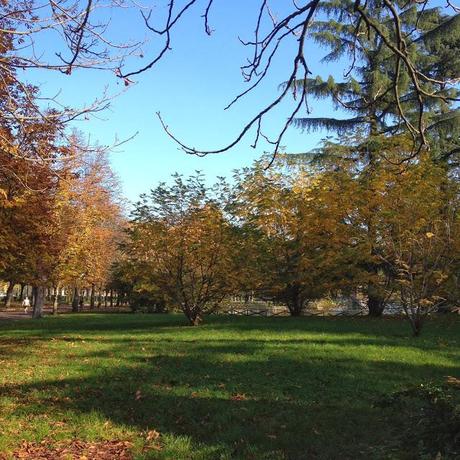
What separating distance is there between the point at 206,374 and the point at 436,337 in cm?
686

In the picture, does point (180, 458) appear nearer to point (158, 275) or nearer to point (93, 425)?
point (93, 425)

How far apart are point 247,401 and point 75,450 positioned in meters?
2.44

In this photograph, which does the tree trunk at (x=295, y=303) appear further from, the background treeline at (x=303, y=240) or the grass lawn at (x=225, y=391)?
the grass lawn at (x=225, y=391)

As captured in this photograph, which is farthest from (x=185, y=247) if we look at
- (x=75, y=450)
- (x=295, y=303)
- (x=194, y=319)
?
(x=75, y=450)

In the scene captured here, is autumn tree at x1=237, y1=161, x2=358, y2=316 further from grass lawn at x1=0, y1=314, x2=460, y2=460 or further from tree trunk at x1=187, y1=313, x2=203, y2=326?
grass lawn at x1=0, y1=314, x2=460, y2=460

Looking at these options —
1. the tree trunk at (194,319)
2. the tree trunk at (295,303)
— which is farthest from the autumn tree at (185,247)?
the tree trunk at (295,303)

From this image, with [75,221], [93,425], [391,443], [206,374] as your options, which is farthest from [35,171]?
[75,221]

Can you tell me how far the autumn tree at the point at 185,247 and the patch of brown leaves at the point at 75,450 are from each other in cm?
1113

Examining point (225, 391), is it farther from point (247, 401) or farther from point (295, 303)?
point (295, 303)

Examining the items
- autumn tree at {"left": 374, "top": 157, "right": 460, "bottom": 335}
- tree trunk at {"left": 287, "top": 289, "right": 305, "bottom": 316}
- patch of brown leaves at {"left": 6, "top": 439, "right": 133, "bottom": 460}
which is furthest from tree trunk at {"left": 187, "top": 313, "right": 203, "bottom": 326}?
patch of brown leaves at {"left": 6, "top": 439, "right": 133, "bottom": 460}

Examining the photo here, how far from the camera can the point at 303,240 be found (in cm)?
1953

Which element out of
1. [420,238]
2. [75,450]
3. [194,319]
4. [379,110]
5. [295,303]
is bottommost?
[75,450]

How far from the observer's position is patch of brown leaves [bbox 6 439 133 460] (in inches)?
195

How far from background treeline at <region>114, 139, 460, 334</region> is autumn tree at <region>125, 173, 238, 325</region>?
32mm
